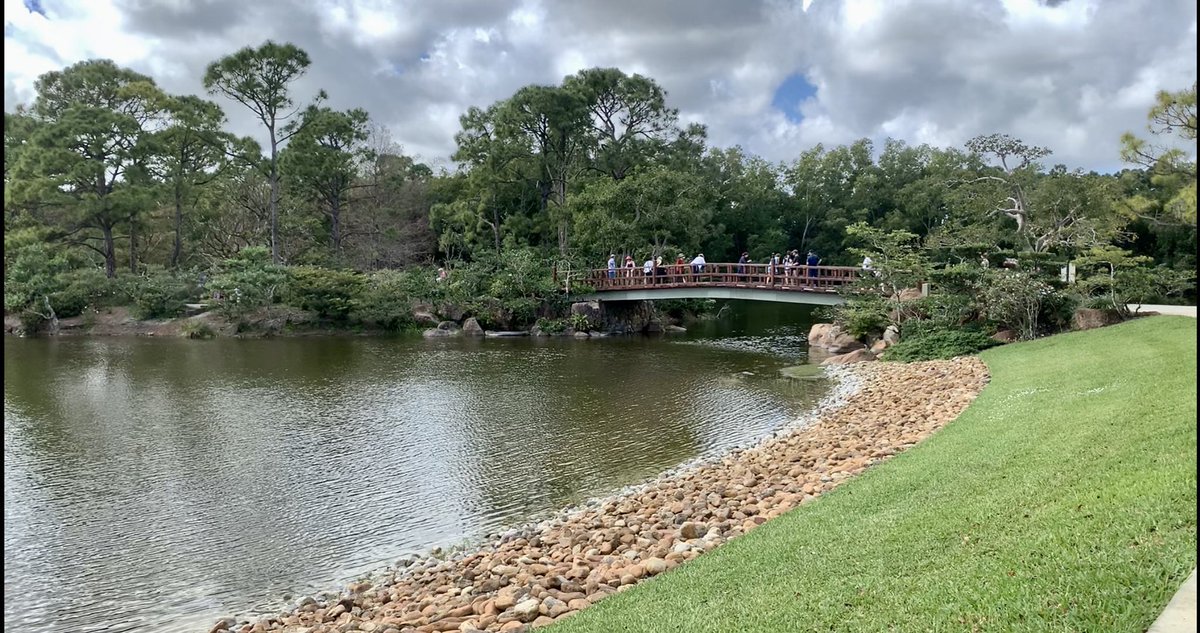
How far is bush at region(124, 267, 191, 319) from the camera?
30.5 meters

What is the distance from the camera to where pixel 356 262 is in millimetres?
40094

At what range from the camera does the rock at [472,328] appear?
30.7m

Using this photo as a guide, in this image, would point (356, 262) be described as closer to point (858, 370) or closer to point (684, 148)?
point (684, 148)

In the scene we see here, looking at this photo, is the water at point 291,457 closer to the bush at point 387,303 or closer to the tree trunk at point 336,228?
the bush at point 387,303

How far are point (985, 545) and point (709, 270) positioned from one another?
1010 inches

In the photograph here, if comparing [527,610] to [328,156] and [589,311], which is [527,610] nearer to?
[589,311]

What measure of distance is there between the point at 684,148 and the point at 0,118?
130 feet

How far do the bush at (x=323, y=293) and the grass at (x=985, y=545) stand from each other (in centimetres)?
2620

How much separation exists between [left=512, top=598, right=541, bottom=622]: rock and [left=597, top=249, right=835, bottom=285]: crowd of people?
21.6 meters

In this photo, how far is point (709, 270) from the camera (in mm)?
30094

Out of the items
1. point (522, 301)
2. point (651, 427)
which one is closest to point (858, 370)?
point (651, 427)

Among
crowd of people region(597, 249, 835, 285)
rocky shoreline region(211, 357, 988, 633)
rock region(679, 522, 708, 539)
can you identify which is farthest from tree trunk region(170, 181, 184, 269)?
rock region(679, 522, 708, 539)

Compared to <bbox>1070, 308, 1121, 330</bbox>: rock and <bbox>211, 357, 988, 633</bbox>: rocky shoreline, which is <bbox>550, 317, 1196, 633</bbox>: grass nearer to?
<bbox>211, 357, 988, 633</bbox>: rocky shoreline

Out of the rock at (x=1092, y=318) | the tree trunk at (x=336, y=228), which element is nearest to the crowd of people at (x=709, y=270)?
the rock at (x=1092, y=318)
